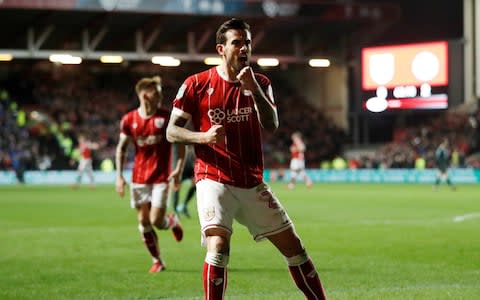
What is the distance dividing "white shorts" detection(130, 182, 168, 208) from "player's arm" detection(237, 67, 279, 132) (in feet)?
16.5

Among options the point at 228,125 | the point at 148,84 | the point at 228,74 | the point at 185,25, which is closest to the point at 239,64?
the point at 228,74

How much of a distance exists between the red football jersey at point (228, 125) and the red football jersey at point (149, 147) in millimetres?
4691

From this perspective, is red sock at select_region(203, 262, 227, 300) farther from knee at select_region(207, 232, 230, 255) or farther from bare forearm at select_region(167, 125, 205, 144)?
bare forearm at select_region(167, 125, 205, 144)

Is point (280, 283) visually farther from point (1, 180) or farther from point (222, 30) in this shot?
point (1, 180)

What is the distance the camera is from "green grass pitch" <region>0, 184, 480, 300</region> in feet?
30.6

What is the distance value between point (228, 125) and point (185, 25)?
4457 cm

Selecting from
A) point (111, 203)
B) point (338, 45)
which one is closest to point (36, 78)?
point (338, 45)

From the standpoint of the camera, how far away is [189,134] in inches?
258

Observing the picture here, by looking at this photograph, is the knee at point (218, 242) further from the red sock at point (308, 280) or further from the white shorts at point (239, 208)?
the red sock at point (308, 280)

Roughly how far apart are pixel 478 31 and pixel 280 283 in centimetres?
4097

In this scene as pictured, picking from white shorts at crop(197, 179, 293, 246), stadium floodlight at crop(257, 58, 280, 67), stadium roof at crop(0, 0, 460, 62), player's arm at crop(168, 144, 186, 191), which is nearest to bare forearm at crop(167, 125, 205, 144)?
white shorts at crop(197, 179, 293, 246)

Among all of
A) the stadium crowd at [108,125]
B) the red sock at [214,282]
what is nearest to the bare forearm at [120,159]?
the red sock at [214,282]

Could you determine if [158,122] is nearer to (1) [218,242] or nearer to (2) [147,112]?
(2) [147,112]

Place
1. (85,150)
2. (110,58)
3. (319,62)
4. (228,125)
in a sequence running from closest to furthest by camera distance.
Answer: (228,125) < (85,150) < (110,58) < (319,62)
